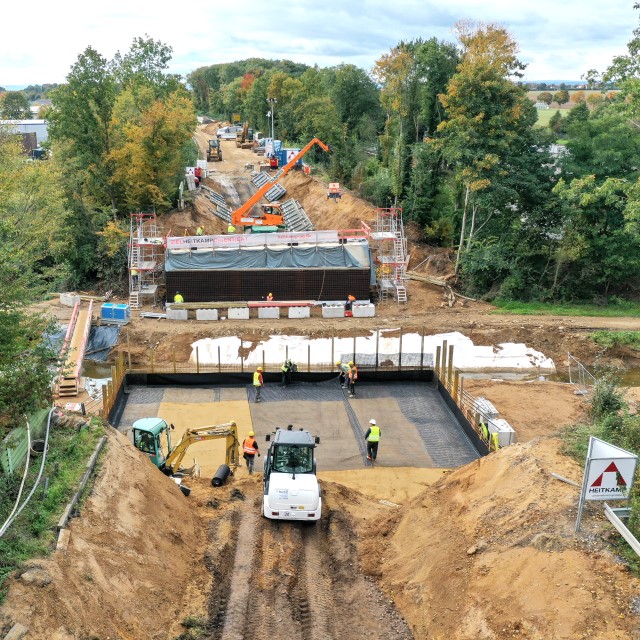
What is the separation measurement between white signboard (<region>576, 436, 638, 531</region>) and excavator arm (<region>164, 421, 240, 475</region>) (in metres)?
10.1

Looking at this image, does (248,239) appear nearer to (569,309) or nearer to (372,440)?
(569,309)

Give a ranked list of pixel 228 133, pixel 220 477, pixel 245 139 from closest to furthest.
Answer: pixel 220 477
pixel 245 139
pixel 228 133

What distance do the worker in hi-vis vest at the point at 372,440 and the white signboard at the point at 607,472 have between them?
8831 millimetres

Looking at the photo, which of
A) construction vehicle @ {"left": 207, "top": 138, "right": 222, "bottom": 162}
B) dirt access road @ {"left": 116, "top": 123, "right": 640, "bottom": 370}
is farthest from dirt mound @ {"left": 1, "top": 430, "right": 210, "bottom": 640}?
construction vehicle @ {"left": 207, "top": 138, "right": 222, "bottom": 162}

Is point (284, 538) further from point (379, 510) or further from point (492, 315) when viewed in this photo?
point (492, 315)

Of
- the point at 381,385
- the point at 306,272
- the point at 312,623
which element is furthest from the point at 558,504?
the point at 306,272

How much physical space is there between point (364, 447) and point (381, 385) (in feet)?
16.6

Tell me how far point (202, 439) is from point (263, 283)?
1900 centimetres

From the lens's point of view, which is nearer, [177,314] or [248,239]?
[177,314]

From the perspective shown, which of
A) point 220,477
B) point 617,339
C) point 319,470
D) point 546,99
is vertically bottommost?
point 319,470

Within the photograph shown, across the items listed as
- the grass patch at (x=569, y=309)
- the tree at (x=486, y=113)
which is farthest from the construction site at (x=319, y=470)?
the tree at (x=486, y=113)

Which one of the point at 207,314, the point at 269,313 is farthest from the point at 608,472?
the point at 207,314

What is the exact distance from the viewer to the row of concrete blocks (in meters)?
35.4

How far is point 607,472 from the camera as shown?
11141 mm
